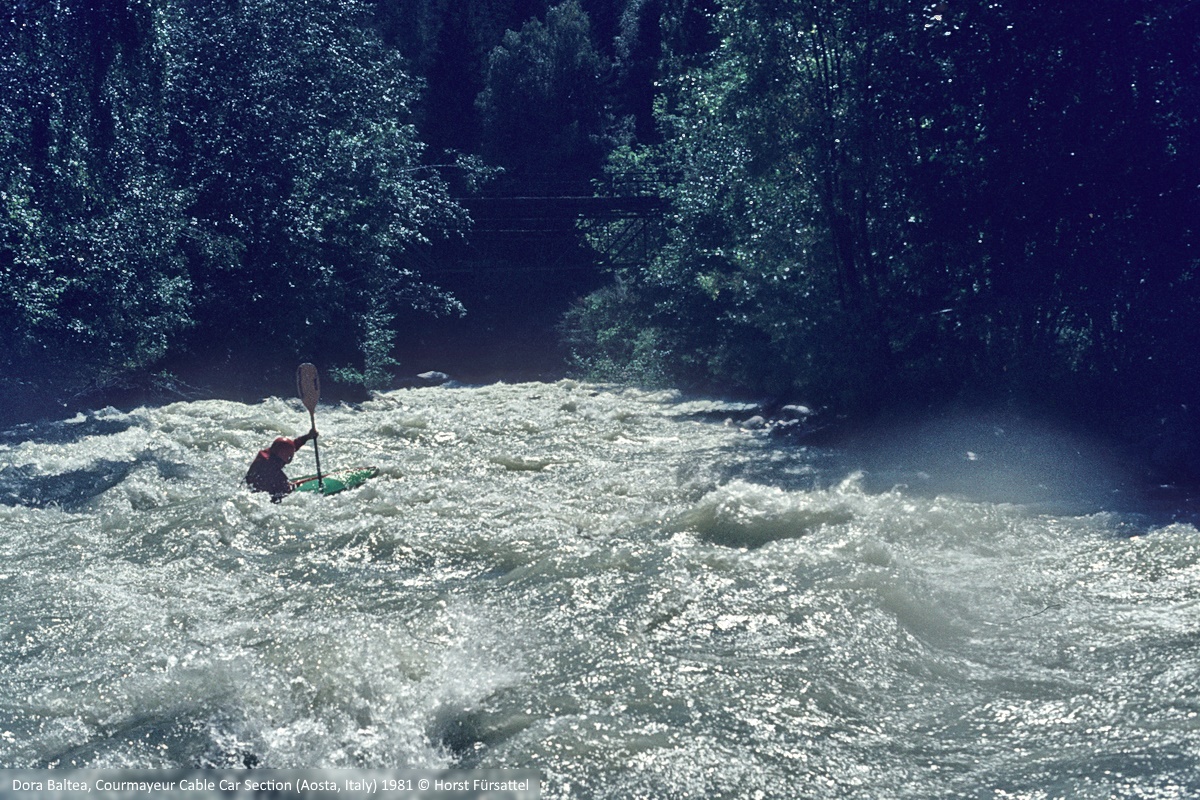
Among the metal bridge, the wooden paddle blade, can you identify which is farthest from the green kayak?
Answer: the metal bridge

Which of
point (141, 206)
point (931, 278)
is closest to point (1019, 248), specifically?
point (931, 278)

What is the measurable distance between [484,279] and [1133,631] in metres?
30.2

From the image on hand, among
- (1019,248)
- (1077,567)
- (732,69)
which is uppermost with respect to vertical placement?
(732,69)

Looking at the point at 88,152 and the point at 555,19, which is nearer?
the point at 88,152

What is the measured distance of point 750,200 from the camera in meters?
16.6

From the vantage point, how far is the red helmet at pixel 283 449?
886 centimetres

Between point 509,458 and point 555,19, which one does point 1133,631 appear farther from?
point 555,19

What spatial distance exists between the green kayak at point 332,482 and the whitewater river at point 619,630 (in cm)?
15

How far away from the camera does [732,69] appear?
1652 cm

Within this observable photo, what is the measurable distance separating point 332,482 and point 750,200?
9.55 metres

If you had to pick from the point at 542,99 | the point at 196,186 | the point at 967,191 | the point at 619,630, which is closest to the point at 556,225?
the point at 542,99

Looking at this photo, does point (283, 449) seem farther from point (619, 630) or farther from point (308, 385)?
point (619, 630)

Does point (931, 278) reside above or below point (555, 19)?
below

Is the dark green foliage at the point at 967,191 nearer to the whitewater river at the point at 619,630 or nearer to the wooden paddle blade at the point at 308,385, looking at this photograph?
the whitewater river at the point at 619,630
